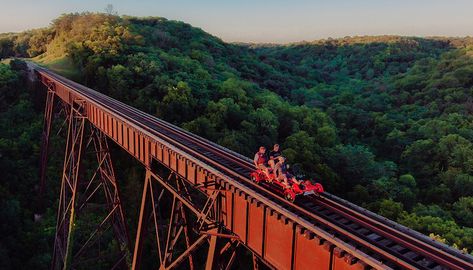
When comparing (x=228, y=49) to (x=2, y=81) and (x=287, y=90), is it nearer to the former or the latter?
(x=287, y=90)

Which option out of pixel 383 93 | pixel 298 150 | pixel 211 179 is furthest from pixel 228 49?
pixel 211 179

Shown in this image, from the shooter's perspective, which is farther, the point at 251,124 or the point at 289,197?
the point at 251,124

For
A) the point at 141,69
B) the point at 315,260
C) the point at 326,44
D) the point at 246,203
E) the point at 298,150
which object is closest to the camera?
the point at 315,260

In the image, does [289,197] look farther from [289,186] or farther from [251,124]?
[251,124]

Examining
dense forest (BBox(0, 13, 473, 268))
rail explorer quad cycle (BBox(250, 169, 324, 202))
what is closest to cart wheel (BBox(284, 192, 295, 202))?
rail explorer quad cycle (BBox(250, 169, 324, 202))


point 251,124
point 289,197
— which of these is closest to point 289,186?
point 289,197

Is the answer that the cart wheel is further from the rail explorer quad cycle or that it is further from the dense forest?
the dense forest
